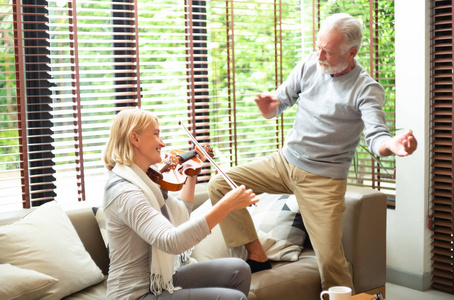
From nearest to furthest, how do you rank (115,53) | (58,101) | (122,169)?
(122,169)
(58,101)
(115,53)

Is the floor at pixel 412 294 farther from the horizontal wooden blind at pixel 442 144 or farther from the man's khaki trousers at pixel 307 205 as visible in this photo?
the man's khaki trousers at pixel 307 205

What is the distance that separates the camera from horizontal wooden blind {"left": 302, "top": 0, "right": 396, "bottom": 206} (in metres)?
3.82

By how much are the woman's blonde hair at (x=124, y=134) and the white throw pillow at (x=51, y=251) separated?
1.86 ft

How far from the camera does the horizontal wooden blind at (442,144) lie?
139 inches

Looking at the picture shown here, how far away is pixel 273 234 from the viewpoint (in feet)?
10.1

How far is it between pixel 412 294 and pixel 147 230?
2217mm

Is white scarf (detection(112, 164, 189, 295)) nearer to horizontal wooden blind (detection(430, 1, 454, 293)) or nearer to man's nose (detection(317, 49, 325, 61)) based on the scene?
man's nose (detection(317, 49, 325, 61))

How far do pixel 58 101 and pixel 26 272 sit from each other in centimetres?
122

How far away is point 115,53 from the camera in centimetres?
A: 358

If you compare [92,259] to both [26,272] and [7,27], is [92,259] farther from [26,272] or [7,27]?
[7,27]

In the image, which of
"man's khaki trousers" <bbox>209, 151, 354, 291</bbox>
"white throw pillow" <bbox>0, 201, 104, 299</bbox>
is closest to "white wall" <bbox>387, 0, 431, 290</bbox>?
"man's khaki trousers" <bbox>209, 151, 354, 291</bbox>

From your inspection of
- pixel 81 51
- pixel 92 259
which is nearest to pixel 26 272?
pixel 92 259

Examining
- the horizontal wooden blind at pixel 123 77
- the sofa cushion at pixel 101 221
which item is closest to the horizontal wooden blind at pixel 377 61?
the horizontal wooden blind at pixel 123 77

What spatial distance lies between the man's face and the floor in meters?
1.55
